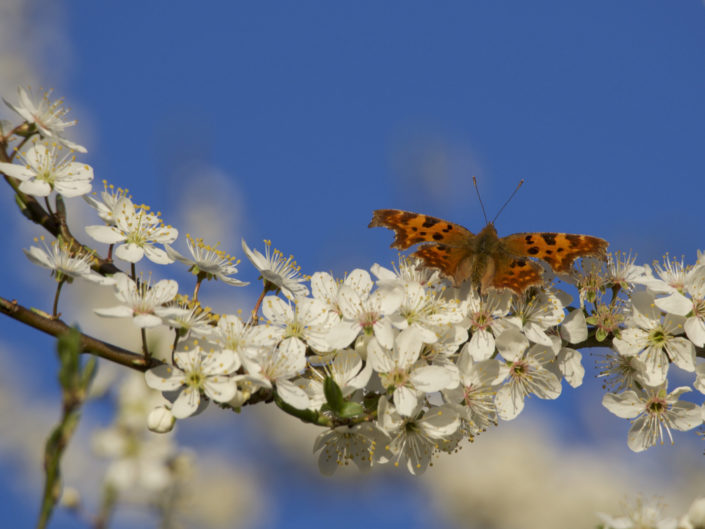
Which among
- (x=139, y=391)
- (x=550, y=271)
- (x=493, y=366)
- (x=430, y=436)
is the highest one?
(x=550, y=271)

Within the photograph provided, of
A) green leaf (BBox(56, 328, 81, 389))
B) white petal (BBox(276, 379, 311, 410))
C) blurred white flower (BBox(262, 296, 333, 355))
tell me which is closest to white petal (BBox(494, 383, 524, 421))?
blurred white flower (BBox(262, 296, 333, 355))

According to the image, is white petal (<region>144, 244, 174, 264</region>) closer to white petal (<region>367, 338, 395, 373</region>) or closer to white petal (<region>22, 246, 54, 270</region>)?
white petal (<region>22, 246, 54, 270</region>)

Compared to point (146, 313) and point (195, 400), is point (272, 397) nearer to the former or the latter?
point (195, 400)

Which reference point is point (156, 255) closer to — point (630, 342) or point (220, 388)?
point (220, 388)

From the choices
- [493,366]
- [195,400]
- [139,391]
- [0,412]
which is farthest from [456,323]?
[0,412]

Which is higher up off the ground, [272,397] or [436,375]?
[436,375]

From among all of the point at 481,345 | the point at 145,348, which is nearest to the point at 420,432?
the point at 481,345

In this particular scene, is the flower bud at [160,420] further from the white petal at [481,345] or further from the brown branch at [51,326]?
the white petal at [481,345]
